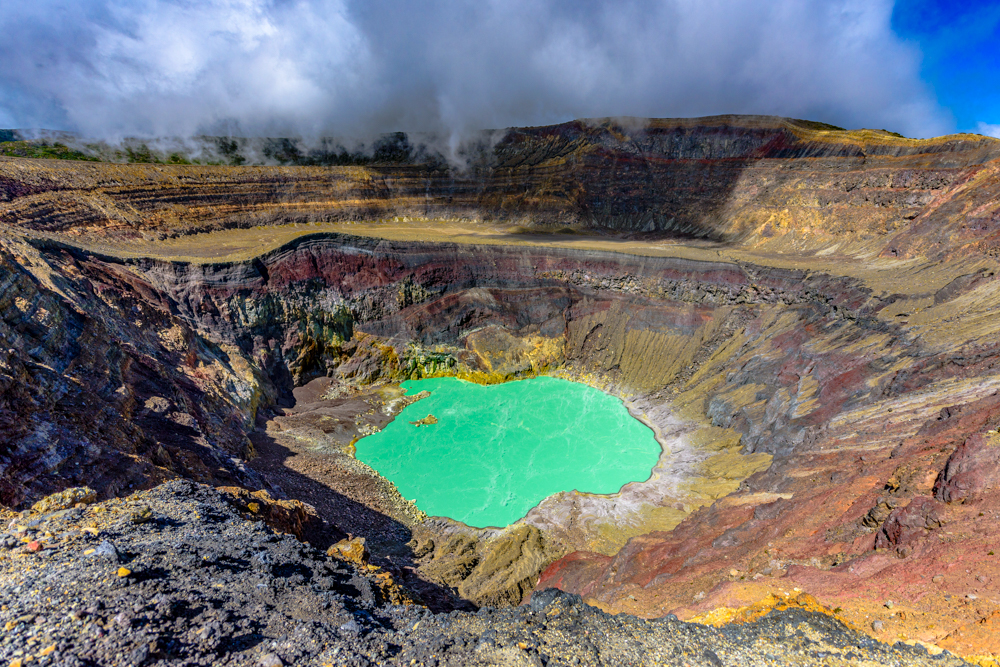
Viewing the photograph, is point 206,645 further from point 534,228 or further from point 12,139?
point 12,139

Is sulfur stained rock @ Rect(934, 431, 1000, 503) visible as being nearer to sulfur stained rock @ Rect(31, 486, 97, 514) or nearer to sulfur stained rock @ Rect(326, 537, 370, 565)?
sulfur stained rock @ Rect(326, 537, 370, 565)

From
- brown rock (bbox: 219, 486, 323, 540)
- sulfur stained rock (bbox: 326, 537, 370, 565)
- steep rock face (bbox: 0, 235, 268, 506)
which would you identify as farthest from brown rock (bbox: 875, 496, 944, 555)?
steep rock face (bbox: 0, 235, 268, 506)

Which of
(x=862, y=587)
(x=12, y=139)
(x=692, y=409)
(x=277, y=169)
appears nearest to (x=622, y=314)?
(x=692, y=409)

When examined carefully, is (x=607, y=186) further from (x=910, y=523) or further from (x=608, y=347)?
(x=910, y=523)

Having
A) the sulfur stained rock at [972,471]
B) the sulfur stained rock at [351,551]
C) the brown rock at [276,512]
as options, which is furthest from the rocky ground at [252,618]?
the sulfur stained rock at [972,471]

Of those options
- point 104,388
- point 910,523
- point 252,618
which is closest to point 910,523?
point 910,523

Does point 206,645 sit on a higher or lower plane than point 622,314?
lower
